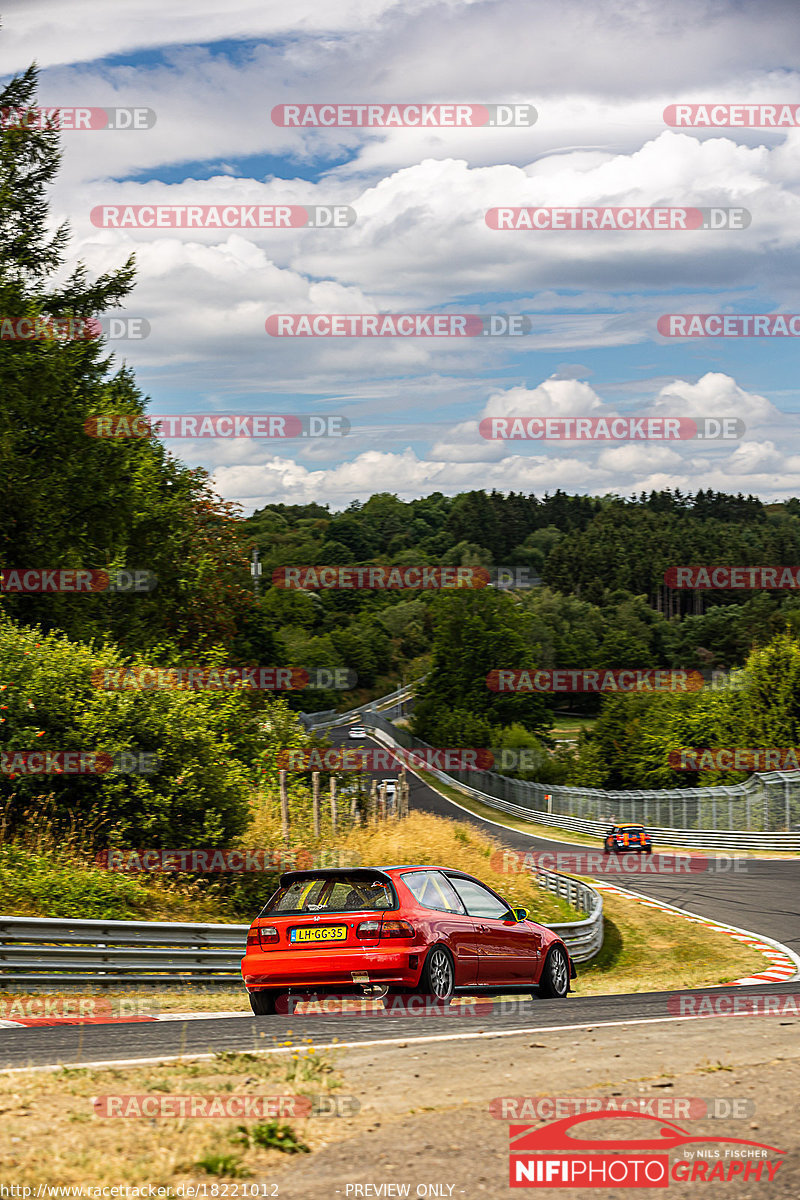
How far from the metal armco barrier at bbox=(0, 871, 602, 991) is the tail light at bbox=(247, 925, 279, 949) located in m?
2.41

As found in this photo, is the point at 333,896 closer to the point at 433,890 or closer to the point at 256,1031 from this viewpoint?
the point at 433,890

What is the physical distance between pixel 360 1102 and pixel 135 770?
12643 millimetres

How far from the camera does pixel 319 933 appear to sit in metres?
10.0

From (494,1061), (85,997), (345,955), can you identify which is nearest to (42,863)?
(85,997)

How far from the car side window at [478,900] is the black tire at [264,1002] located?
6.41ft

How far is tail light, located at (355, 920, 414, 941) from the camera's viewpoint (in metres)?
9.76

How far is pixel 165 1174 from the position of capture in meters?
4.43

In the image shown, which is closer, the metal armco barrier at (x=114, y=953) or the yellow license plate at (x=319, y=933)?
the yellow license plate at (x=319, y=933)

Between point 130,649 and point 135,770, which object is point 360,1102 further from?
point 130,649

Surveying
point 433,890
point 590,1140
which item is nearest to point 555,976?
point 433,890

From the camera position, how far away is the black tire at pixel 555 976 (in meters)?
12.0

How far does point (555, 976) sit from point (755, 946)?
33.4ft

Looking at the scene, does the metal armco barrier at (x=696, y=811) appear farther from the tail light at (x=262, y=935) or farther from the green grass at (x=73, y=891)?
the tail light at (x=262, y=935)

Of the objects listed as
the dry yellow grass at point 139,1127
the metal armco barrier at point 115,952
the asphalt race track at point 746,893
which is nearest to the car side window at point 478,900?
the metal armco barrier at point 115,952
